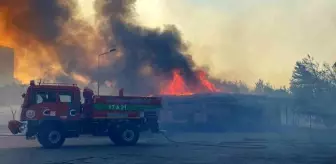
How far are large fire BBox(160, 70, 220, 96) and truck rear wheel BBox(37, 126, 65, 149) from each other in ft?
107

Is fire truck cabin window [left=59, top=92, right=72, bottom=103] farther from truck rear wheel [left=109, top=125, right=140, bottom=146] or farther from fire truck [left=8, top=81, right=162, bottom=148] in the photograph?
truck rear wheel [left=109, top=125, right=140, bottom=146]

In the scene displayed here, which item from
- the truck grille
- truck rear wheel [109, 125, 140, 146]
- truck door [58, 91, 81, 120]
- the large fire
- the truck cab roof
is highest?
→ the large fire

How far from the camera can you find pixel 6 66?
240ft

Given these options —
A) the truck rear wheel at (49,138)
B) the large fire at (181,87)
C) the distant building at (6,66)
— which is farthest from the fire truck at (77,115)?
the distant building at (6,66)

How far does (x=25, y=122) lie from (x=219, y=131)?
1239 inches

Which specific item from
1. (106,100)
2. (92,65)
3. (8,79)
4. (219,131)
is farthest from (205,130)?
(8,79)

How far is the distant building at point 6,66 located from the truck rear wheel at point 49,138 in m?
36.8

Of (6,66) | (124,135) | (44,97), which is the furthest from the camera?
(6,66)

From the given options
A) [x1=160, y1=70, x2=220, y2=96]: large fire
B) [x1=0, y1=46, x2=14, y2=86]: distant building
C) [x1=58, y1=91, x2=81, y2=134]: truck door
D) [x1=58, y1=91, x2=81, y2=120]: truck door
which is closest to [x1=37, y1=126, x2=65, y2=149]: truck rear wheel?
[x1=58, y1=91, x2=81, y2=134]: truck door

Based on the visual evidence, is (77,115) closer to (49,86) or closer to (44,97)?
(44,97)

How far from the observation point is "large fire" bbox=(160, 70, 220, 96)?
59.7 meters

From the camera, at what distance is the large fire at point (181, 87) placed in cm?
5969

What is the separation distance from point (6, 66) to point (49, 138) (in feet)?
164

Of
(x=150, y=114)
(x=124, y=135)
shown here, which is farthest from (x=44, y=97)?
(x=150, y=114)
